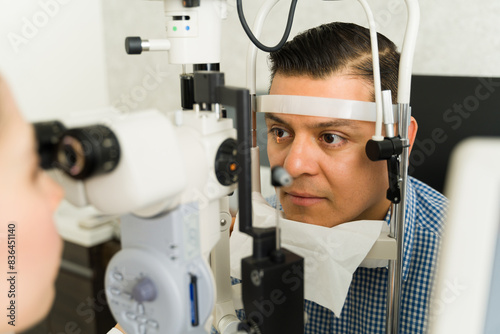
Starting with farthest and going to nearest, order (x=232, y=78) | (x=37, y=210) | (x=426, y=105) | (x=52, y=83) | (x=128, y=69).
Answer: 1. (x=128, y=69)
2. (x=52, y=83)
3. (x=232, y=78)
4. (x=426, y=105)
5. (x=37, y=210)

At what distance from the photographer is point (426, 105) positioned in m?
1.43

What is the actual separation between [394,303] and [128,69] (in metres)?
1.87

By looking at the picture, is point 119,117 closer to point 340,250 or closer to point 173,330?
point 173,330

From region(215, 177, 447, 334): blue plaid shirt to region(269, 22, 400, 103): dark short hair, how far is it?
305 millimetres

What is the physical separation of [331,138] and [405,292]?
1.22 ft

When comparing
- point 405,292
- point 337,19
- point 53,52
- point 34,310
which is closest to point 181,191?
point 34,310

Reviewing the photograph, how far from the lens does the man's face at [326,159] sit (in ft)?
3.12

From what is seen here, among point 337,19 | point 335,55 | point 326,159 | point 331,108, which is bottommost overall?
point 326,159

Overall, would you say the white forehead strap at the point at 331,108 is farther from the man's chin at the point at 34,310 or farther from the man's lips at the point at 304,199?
the man's chin at the point at 34,310

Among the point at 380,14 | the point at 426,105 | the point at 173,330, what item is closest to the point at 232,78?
the point at 380,14

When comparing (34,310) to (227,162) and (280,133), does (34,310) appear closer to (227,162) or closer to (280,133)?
(227,162)

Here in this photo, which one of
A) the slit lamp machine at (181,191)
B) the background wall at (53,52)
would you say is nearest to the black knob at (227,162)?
the slit lamp machine at (181,191)

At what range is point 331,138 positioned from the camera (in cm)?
97

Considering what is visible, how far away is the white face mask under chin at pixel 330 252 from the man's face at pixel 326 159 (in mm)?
133
